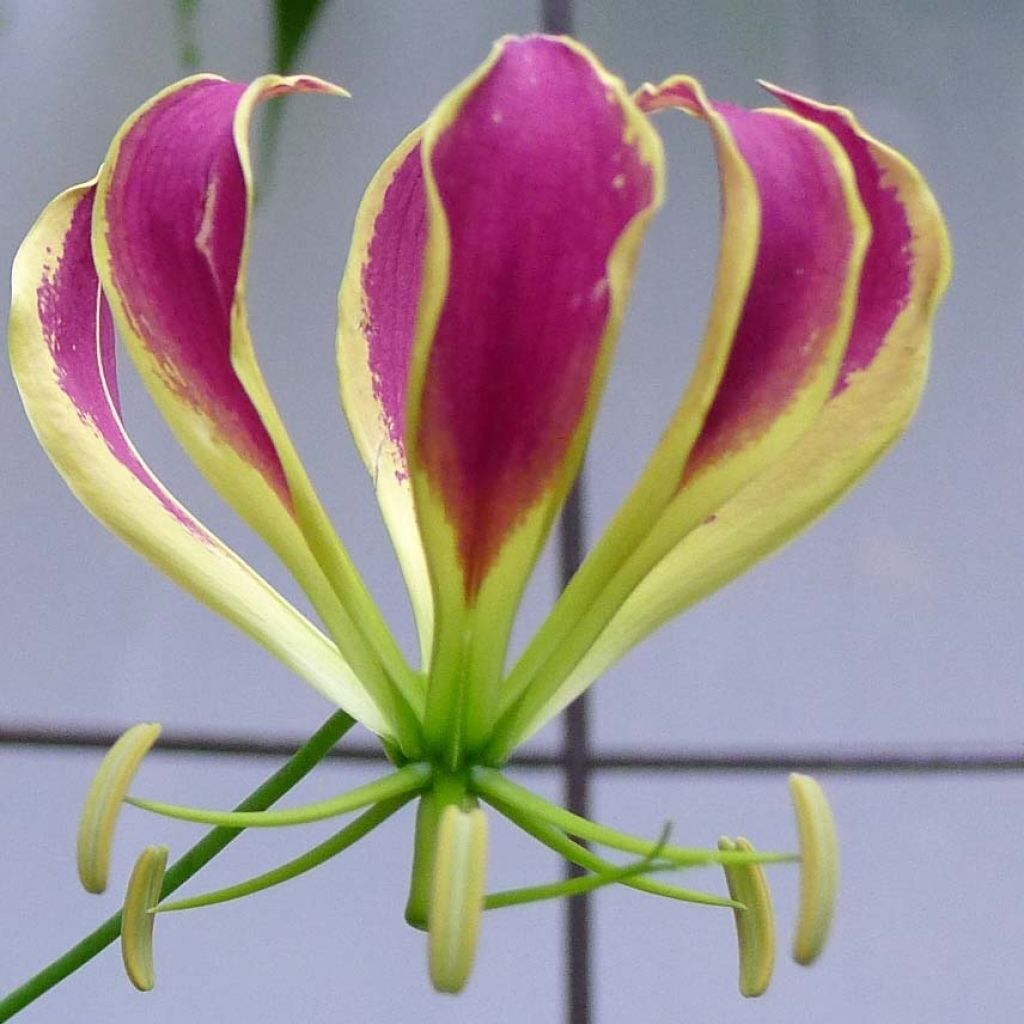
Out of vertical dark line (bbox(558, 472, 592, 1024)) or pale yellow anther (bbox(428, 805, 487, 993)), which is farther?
vertical dark line (bbox(558, 472, 592, 1024))

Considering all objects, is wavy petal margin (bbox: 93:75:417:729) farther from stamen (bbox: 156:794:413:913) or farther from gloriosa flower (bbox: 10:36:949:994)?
stamen (bbox: 156:794:413:913)

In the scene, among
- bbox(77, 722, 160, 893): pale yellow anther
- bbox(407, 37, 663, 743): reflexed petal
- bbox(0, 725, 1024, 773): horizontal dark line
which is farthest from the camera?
bbox(0, 725, 1024, 773): horizontal dark line

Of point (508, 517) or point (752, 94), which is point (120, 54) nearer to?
point (752, 94)

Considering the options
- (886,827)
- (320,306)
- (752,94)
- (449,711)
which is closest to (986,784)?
(886,827)

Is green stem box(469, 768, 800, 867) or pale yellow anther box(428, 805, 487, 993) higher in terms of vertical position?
green stem box(469, 768, 800, 867)

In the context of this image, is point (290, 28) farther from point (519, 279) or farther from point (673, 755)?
point (519, 279)

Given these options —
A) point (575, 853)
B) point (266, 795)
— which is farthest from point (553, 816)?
point (266, 795)

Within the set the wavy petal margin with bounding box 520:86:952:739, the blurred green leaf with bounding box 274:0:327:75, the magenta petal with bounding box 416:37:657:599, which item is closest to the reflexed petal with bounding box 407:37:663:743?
the magenta petal with bounding box 416:37:657:599
